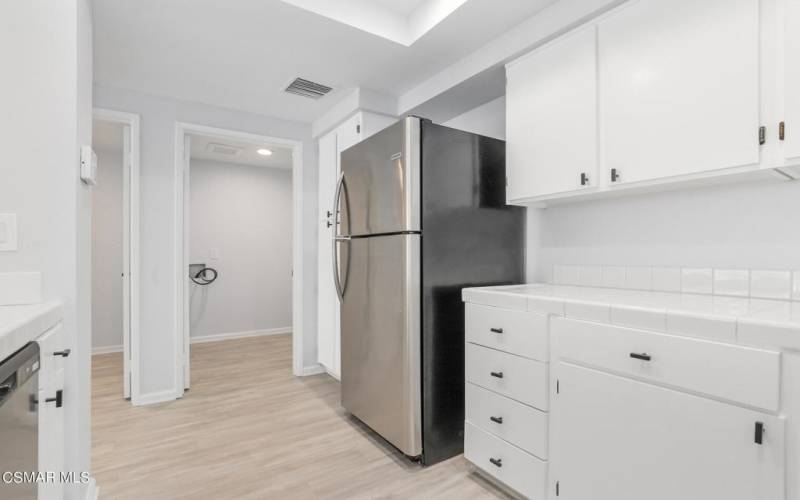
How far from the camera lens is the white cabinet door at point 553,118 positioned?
1807mm

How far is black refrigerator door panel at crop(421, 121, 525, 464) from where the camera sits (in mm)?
2014

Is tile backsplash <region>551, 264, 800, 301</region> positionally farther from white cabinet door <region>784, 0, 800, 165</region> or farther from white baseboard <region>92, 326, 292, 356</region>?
white baseboard <region>92, 326, 292, 356</region>

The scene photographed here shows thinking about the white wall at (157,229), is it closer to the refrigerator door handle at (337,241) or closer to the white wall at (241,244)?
the refrigerator door handle at (337,241)

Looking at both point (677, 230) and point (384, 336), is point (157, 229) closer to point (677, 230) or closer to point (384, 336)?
point (384, 336)

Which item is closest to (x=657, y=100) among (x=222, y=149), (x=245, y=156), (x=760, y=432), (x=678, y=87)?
(x=678, y=87)

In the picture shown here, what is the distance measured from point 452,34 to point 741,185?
1.56 meters

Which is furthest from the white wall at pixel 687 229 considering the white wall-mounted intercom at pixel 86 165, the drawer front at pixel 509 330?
the white wall-mounted intercom at pixel 86 165

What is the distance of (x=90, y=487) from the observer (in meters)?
1.73

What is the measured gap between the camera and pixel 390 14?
7.43 ft

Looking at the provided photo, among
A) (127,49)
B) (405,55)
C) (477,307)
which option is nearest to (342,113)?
(405,55)

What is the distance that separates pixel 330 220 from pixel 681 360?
269 centimetres

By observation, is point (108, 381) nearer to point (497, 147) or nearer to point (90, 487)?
point (90, 487)

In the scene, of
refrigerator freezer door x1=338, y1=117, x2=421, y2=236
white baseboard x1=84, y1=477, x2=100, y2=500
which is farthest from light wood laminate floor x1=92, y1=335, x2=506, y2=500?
refrigerator freezer door x1=338, y1=117, x2=421, y2=236

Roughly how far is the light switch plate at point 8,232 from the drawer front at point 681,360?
6.37ft
